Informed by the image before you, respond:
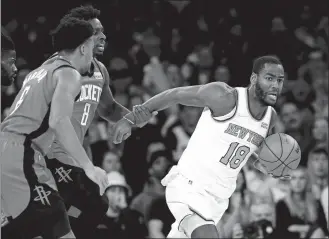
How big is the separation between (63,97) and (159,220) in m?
3.81

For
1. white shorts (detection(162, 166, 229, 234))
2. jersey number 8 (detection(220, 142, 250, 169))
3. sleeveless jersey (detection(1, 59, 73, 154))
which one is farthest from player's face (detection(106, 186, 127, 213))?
sleeveless jersey (detection(1, 59, 73, 154))

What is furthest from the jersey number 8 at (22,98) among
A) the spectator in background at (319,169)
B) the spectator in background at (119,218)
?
the spectator in background at (319,169)

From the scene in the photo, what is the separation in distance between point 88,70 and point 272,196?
367cm

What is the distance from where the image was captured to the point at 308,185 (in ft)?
30.8

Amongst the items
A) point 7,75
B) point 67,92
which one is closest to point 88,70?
point 7,75

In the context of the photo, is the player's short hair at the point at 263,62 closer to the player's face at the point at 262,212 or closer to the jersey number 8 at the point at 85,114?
the jersey number 8 at the point at 85,114

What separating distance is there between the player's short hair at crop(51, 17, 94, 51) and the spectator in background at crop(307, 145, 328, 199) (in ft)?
15.0

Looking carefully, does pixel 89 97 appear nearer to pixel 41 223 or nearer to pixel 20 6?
pixel 41 223

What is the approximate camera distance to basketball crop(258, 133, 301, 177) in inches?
238

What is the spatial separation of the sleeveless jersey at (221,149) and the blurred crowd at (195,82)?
246cm

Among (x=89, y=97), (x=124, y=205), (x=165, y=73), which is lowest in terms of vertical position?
(x=124, y=205)

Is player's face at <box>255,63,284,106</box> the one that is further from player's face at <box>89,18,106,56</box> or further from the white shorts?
player's face at <box>89,18,106,56</box>

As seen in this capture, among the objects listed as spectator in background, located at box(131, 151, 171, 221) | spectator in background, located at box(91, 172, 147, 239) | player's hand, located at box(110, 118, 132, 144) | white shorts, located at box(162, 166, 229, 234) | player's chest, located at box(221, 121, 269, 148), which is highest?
player's chest, located at box(221, 121, 269, 148)

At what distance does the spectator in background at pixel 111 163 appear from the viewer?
910cm
